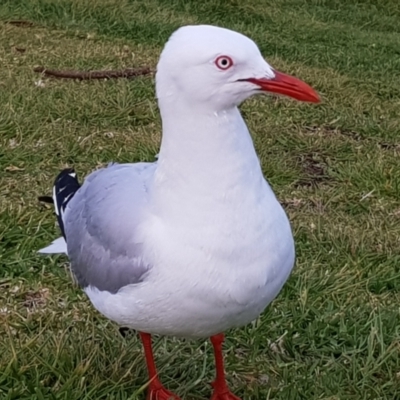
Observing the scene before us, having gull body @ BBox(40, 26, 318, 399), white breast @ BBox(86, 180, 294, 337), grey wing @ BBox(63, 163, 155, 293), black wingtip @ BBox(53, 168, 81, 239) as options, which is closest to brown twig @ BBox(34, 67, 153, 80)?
black wingtip @ BBox(53, 168, 81, 239)

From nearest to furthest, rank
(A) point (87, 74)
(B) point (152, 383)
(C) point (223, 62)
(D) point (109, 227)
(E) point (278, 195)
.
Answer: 1. (C) point (223, 62)
2. (D) point (109, 227)
3. (B) point (152, 383)
4. (E) point (278, 195)
5. (A) point (87, 74)

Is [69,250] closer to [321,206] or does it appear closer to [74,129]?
[321,206]

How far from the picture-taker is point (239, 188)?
2115 millimetres

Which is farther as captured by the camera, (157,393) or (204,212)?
(157,393)

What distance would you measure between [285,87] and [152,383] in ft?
3.26

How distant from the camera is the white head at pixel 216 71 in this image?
2.01 m

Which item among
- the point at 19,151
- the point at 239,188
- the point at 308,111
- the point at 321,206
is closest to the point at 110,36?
the point at 308,111

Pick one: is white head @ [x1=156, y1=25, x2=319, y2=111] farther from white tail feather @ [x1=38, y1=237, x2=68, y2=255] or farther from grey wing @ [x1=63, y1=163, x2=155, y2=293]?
white tail feather @ [x1=38, y1=237, x2=68, y2=255]

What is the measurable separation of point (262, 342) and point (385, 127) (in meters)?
3.06

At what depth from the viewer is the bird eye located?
6.58 feet

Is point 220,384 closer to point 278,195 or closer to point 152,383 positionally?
point 152,383

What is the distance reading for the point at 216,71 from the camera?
2.02 m

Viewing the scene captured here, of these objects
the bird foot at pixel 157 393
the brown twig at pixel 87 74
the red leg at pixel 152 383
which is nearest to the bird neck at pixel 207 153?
the red leg at pixel 152 383

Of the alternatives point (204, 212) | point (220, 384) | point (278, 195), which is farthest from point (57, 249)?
point (278, 195)
